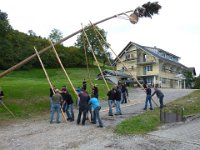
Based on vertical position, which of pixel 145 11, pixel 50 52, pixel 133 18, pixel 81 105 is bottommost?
pixel 81 105

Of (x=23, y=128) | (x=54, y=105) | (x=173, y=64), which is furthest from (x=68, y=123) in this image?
(x=173, y=64)

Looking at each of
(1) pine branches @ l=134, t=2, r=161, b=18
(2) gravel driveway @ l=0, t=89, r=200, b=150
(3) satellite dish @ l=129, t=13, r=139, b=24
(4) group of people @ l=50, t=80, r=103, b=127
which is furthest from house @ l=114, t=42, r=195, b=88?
(2) gravel driveway @ l=0, t=89, r=200, b=150

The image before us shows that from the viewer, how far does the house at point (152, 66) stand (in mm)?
55969

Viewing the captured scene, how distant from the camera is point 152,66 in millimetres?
56812

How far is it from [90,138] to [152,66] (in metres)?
Answer: 46.1

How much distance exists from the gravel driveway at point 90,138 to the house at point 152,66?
40878 millimetres

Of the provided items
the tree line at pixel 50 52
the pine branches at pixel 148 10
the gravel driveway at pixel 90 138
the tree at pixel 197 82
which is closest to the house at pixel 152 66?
the tree at pixel 197 82

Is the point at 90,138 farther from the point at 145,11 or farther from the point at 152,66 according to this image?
the point at 152,66

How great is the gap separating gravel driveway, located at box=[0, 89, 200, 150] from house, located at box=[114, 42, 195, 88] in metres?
40.9

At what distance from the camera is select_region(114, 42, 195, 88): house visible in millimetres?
55969

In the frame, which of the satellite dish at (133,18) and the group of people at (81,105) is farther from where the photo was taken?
the satellite dish at (133,18)

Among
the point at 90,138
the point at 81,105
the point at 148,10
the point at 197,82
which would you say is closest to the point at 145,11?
the point at 148,10

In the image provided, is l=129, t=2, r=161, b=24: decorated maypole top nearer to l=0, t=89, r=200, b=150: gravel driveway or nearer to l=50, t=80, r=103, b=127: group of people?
l=50, t=80, r=103, b=127: group of people

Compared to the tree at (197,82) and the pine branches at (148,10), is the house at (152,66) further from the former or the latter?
Result: the pine branches at (148,10)
